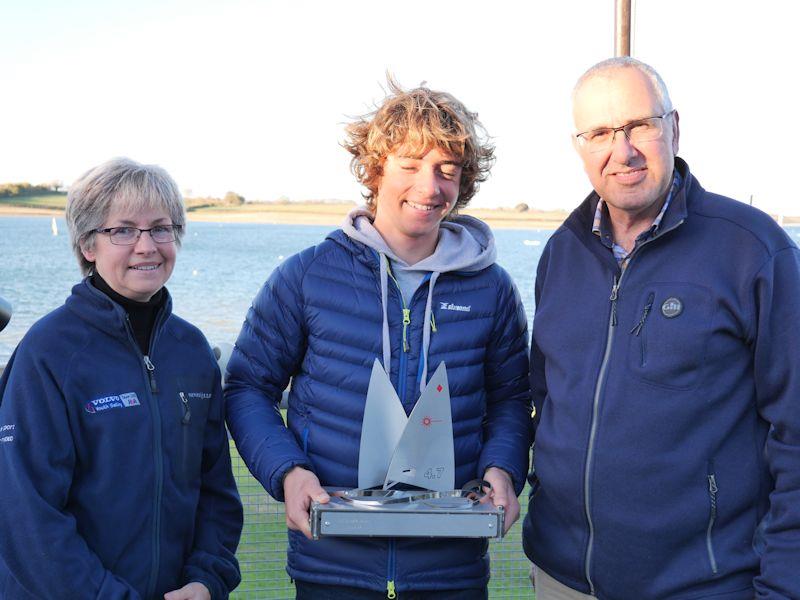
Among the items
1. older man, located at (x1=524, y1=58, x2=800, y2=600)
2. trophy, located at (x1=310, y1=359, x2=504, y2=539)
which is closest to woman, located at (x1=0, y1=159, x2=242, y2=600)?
trophy, located at (x1=310, y1=359, x2=504, y2=539)

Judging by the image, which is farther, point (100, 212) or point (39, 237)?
point (39, 237)

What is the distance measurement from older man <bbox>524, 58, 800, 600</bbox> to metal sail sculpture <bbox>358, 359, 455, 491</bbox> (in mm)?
246

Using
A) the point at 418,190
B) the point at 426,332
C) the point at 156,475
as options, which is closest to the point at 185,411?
the point at 156,475

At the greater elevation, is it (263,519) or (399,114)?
(399,114)

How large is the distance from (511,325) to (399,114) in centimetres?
61

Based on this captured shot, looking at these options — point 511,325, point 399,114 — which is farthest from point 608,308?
point 399,114

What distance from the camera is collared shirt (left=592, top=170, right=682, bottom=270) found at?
1.92m

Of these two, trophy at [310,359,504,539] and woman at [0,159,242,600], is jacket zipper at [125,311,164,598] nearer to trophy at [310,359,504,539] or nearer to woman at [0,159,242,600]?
woman at [0,159,242,600]

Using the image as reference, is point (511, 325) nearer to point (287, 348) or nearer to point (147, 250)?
point (287, 348)

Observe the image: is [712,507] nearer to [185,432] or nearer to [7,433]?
[185,432]

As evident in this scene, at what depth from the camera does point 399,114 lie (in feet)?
6.98

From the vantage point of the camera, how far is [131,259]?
6.40 feet

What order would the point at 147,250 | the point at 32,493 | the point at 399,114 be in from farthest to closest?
the point at 399,114 < the point at 147,250 < the point at 32,493

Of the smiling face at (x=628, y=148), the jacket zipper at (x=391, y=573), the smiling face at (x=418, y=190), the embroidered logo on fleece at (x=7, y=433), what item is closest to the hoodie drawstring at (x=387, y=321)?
the smiling face at (x=418, y=190)
